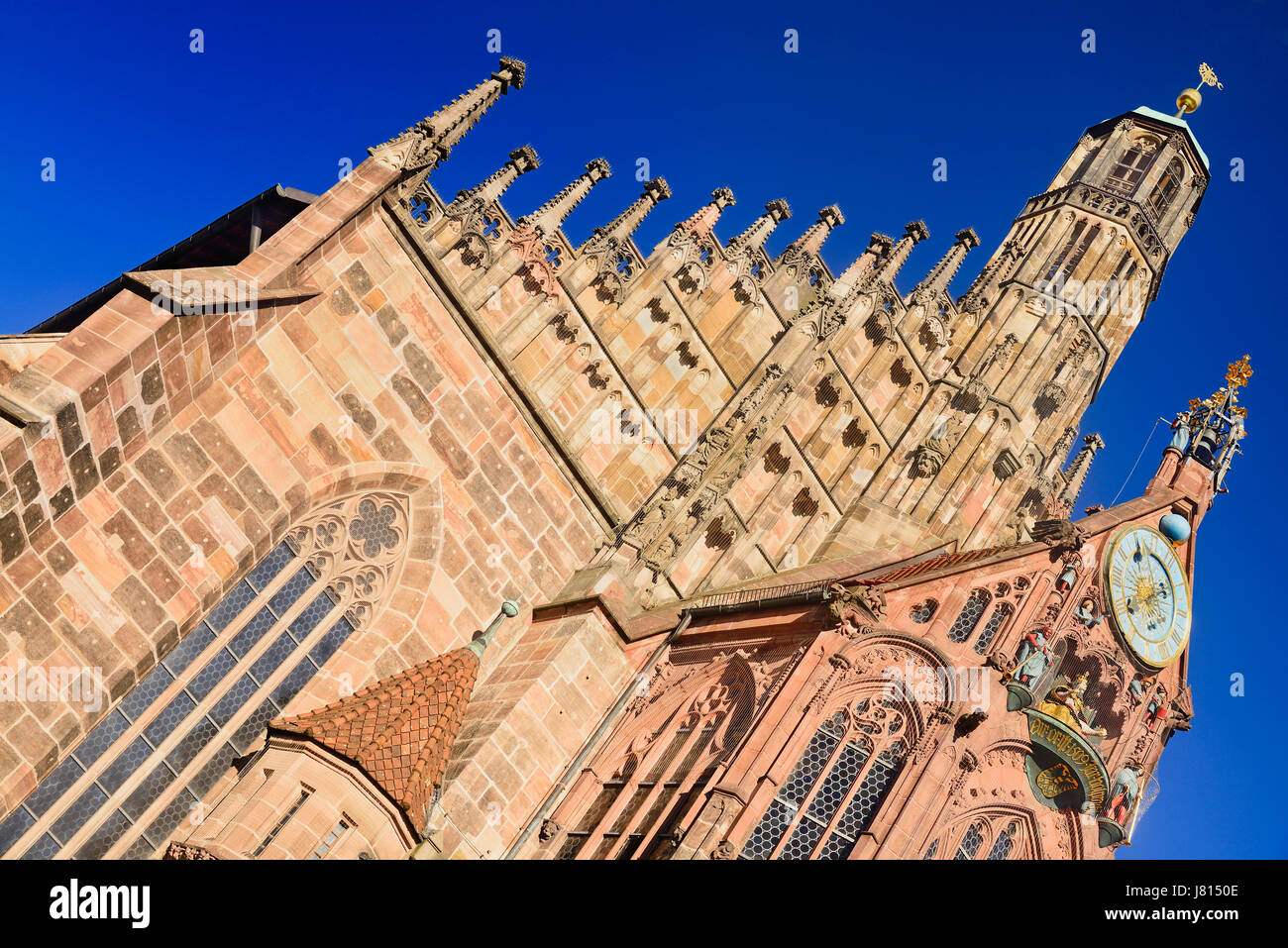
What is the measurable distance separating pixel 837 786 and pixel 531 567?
589cm

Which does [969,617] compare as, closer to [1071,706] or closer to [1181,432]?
[1071,706]

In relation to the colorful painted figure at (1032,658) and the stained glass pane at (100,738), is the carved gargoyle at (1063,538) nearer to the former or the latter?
the colorful painted figure at (1032,658)

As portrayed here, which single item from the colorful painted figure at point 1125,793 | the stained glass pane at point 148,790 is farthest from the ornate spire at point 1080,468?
the stained glass pane at point 148,790

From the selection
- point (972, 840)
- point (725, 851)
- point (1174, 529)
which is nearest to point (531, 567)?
point (725, 851)

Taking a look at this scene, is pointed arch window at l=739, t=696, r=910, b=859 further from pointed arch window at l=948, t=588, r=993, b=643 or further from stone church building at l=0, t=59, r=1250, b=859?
pointed arch window at l=948, t=588, r=993, b=643

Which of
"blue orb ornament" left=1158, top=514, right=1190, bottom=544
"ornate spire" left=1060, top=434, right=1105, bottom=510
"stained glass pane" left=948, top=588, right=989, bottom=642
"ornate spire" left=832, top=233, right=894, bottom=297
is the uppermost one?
"ornate spire" left=1060, top=434, right=1105, bottom=510

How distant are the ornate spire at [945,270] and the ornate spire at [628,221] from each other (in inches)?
261

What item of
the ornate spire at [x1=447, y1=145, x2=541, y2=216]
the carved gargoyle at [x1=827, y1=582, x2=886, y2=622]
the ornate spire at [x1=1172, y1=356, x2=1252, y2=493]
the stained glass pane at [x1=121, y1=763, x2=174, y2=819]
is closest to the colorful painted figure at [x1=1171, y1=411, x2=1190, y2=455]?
the ornate spire at [x1=1172, y1=356, x2=1252, y2=493]

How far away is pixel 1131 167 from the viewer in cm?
3097

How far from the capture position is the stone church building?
534 inches

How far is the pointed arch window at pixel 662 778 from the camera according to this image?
1480cm

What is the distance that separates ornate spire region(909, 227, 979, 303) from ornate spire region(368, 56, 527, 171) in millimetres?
10020

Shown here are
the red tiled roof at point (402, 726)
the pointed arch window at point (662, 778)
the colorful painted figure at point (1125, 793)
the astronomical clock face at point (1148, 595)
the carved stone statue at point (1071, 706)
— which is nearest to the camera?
the red tiled roof at point (402, 726)

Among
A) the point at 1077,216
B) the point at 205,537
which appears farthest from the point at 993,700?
the point at 1077,216
